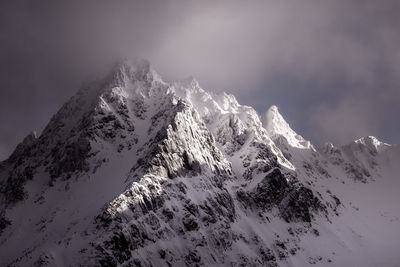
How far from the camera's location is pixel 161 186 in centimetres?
16762

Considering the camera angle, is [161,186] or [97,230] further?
[161,186]

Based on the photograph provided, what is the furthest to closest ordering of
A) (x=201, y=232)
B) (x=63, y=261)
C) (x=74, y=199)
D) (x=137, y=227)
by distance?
(x=74, y=199), (x=201, y=232), (x=137, y=227), (x=63, y=261)

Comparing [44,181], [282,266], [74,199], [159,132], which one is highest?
[159,132]

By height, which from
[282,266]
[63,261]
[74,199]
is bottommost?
[63,261]

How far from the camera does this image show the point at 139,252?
14262 cm

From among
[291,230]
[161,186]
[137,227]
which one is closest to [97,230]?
[137,227]

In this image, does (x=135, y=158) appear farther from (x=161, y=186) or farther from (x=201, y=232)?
(x=201, y=232)

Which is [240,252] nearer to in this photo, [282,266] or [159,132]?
[282,266]

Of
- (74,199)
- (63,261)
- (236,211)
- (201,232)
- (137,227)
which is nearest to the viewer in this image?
(63,261)

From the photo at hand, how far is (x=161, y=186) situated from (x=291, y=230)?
65395 mm

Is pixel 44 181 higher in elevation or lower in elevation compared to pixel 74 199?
higher

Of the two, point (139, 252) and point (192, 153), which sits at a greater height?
point (192, 153)

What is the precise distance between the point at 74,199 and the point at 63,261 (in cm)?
4100

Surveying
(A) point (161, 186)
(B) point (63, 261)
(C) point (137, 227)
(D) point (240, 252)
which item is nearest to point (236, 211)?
(D) point (240, 252)
